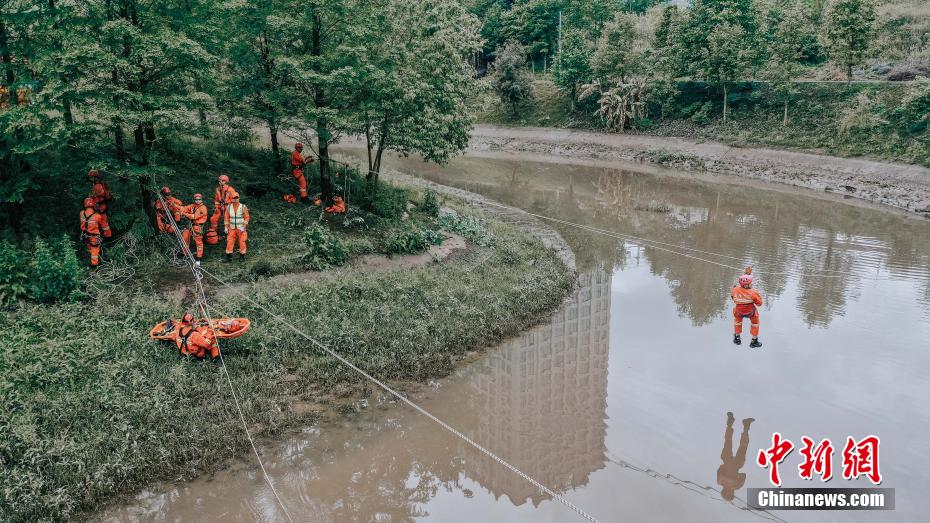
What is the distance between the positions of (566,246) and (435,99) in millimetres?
6481

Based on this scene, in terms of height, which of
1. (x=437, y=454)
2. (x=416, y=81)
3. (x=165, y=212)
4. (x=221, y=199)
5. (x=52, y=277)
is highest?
(x=416, y=81)

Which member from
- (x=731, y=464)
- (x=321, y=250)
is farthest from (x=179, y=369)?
(x=731, y=464)

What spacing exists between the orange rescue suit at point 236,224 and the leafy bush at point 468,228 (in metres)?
6.57

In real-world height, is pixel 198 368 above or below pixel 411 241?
below

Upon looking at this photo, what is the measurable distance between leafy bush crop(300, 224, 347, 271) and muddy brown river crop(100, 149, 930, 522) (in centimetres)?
482

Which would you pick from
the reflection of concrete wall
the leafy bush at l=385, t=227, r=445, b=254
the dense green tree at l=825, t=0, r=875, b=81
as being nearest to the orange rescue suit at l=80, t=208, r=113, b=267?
the leafy bush at l=385, t=227, r=445, b=254

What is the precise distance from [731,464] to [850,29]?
32.7 m

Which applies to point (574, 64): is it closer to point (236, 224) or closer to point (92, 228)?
point (236, 224)

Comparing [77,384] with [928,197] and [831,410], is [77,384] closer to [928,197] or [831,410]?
[831,410]

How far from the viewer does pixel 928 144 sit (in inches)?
1158

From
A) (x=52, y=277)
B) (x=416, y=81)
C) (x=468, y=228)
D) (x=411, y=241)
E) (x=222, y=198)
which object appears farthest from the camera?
(x=468, y=228)

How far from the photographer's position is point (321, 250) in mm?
15578

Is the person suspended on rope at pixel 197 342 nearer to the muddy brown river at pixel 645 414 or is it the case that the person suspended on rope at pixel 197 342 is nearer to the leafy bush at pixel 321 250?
the muddy brown river at pixel 645 414

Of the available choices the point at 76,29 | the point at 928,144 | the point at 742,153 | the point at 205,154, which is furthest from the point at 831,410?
the point at 742,153
